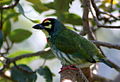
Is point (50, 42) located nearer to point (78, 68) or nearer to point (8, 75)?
point (78, 68)

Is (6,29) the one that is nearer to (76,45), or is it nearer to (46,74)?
(46,74)

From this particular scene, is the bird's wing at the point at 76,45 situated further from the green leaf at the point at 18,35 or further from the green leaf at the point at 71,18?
the green leaf at the point at 18,35

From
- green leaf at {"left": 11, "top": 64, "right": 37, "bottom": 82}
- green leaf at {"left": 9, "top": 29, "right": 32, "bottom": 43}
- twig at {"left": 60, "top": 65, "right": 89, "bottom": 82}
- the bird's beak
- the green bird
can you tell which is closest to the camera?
twig at {"left": 60, "top": 65, "right": 89, "bottom": 82}

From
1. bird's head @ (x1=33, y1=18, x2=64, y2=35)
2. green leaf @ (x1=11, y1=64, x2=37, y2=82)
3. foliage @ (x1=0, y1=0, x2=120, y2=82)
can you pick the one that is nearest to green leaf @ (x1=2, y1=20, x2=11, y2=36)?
foliage @ (x1=0, y1=0, x2=120, y2=82)

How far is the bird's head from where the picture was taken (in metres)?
2.66

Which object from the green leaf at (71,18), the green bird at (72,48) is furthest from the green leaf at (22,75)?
the green leaf at (71,18)

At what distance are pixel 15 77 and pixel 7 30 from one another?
0.42 metres

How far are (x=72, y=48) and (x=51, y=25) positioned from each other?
26cm

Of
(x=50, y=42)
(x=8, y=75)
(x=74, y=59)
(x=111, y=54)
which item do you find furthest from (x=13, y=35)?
(x=111, y=54)

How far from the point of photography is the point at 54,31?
2715 millimetres

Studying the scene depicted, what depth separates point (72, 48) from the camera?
253 cm

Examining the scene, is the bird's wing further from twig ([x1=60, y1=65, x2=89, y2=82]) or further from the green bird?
twig ([x1=60, y1=65, x2=89, y2=82])

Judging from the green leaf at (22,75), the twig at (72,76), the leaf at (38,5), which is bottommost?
the green leaf at (22,75)

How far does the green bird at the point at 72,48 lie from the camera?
2.46 meters
